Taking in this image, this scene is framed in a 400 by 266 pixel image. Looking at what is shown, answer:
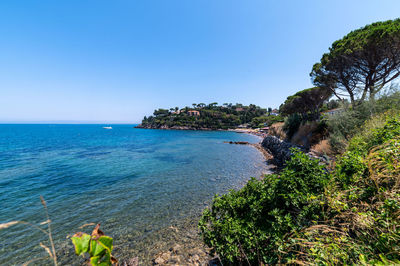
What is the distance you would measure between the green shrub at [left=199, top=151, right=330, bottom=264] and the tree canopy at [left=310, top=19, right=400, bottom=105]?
13.4 metres

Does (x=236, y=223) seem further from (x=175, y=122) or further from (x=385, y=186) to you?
(x=175, y=122)

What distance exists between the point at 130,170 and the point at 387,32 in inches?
1038

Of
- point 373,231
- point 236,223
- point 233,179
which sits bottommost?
point 233,179

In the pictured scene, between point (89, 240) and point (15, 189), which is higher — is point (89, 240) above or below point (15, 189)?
above

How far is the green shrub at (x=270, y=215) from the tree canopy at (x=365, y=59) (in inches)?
528

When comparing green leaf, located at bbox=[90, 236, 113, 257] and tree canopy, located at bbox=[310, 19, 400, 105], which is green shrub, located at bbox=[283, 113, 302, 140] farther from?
green leaf, located at bbox=[90, 236, 113, 257]

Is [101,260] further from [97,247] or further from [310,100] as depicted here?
[310,100]

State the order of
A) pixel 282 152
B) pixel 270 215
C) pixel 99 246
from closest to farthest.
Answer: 1. pixel 99 246
2. pixel 270 215
3. pixel 282 152

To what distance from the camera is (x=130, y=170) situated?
17594 mm

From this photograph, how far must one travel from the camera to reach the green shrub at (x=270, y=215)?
13.6 ft

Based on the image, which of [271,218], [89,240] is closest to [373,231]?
[271,218]

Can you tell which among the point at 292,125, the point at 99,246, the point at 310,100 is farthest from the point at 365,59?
the point at 99,246

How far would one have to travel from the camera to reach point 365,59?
14.9 m

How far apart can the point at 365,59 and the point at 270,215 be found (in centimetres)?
1933
